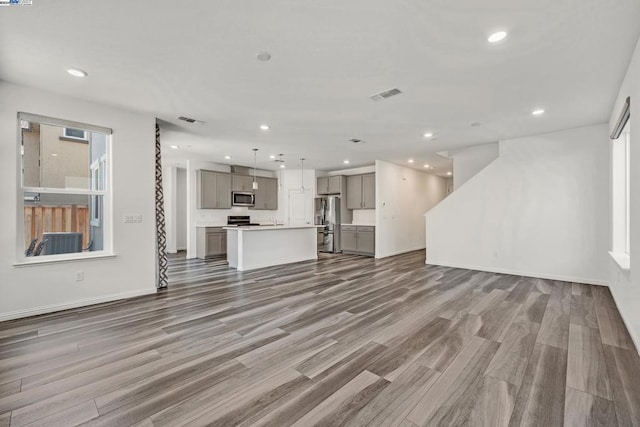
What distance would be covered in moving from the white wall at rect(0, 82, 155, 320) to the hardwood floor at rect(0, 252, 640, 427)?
10.7 inches

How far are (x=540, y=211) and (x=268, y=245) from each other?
18.1ft

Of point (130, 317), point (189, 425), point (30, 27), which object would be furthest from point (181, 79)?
point (189, 425)

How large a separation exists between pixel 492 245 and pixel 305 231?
425cm

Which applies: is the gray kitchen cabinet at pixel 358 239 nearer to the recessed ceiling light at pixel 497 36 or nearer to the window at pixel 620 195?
the window at pixel 620 195

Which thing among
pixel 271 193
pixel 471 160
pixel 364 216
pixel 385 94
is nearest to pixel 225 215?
pixel 271 193

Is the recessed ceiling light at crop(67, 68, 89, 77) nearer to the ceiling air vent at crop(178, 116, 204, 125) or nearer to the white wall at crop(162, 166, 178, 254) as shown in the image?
the ceiling air vent at crop(178, 116, 204, 125)

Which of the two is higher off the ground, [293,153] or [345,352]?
[293,153]

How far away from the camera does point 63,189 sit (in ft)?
12.0

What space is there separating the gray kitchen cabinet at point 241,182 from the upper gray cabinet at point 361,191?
3.15 meters

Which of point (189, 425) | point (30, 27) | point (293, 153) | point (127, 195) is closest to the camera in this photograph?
point (189, 425)

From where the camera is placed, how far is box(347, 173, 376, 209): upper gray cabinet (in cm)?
810

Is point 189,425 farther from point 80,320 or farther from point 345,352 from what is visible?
point 80,320

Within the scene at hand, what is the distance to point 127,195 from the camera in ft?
13.1

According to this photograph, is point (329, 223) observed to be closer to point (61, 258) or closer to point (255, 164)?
point (255, 164)
